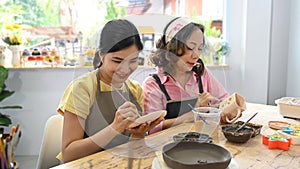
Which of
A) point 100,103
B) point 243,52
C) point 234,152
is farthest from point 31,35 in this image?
point 234,152

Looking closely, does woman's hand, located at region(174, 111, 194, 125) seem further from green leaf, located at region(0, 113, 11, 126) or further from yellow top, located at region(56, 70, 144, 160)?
green leaf, located at region(0, 113, 11, 126)

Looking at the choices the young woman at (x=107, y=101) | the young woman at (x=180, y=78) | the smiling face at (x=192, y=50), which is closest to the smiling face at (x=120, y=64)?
the young woman at (x=107, y=101)

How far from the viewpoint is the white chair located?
50.5 inches

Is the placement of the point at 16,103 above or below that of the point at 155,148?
below

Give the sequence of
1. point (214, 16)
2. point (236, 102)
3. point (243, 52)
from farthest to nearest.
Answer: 1. point (214, 16)
2. point (243, 52)
3. point (236, 102)

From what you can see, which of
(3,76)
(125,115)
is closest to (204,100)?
(125,115)

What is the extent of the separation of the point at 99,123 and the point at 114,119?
0.08 m

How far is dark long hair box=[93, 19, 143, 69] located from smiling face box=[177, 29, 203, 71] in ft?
0.70

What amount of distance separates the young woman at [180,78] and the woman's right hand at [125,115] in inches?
3.9

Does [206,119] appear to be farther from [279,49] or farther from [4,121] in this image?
[4,121]

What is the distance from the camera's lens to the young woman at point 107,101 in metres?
0.89

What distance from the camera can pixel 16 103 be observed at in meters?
2.65

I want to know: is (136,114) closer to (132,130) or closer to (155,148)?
(132,130)

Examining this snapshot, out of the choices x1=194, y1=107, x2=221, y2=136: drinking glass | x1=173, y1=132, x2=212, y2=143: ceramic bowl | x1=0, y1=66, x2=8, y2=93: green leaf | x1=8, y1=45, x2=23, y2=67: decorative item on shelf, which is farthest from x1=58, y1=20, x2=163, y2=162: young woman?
x1=8, y1=45, x2=23, y2=67: decorative item on shelf
